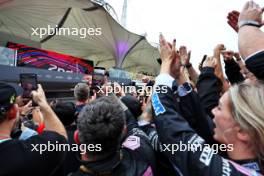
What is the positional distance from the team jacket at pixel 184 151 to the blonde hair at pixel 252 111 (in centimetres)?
15

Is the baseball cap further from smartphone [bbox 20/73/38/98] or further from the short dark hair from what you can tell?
smartphone [bbox 20/73/38/98]

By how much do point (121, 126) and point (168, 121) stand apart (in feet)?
1.13

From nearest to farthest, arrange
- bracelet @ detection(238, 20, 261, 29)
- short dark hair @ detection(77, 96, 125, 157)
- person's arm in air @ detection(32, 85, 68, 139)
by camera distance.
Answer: short dark hair @ detection(77, 96, 125, 157) → bracelet @ detection(238, 20, 261, 29) → person's arm in air @ detection(32, 85, 68, 139)

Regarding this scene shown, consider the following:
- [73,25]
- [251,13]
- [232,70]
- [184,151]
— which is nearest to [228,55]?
[232,70]

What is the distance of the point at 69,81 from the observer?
11297 millimetres

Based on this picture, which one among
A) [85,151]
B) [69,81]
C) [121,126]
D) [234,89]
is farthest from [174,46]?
[69,81]

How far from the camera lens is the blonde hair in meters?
1.17

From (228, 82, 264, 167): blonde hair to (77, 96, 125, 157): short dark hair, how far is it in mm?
629

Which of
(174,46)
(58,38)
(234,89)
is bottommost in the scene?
(234,89)

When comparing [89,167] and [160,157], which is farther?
[160,157]

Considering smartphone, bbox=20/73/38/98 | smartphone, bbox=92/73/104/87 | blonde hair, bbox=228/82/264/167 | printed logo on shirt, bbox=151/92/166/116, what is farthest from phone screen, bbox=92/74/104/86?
blonde hair, bbox=228/82/264/167

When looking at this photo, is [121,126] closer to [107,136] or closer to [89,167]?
[107,136]
